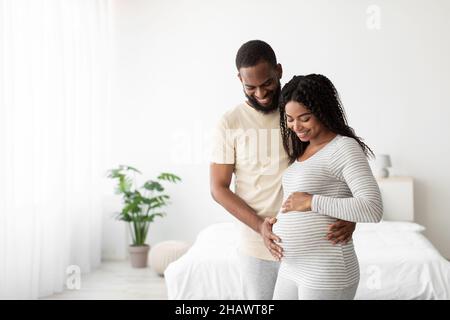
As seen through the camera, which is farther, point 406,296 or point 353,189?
point 406,296

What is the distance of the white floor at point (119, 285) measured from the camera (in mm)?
3760

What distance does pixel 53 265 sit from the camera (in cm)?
386

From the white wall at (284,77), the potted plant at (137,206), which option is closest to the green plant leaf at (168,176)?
the potted plant at (137,206)

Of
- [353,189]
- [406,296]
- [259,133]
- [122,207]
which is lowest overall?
[406,296]

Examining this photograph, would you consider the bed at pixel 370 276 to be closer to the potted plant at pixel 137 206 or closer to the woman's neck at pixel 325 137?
the potted plant at pixel 137 206

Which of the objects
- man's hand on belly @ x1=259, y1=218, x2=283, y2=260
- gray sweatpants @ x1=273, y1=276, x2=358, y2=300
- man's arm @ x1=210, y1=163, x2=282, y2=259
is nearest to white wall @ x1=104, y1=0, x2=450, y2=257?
man's arm @ x1=210, y1=163, x2=282, y2=259

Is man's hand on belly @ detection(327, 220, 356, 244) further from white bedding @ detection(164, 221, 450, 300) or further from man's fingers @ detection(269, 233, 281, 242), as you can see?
white bedding @ detection(164, 221, 450, 300)

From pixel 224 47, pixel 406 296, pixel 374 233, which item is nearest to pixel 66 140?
pixel 224 47

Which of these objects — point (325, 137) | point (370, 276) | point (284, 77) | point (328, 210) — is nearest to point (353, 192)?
point (328, 210)

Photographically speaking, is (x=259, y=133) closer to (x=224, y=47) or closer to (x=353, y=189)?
(x=353, y=189)

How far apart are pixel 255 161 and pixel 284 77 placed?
322 cm

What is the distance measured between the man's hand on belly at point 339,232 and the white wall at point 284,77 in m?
3.39

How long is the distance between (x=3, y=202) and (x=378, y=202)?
2400 mm

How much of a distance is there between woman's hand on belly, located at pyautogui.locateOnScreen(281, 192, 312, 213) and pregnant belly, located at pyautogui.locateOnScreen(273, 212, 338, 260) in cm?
3
